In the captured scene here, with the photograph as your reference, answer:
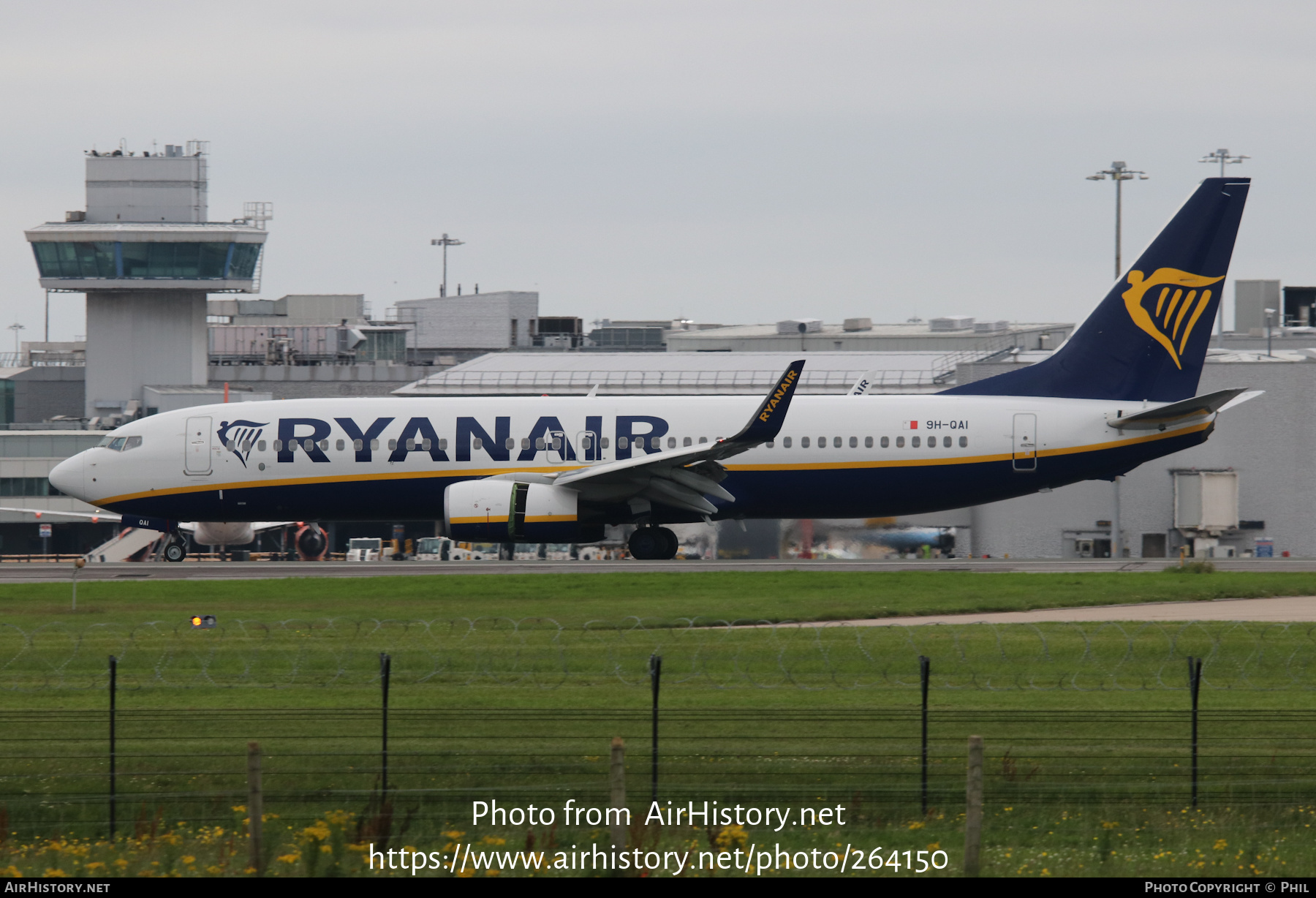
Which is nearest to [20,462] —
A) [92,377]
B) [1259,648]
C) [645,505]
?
[92,377]

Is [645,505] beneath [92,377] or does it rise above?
beneath

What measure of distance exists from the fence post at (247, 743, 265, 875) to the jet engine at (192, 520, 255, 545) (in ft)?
110

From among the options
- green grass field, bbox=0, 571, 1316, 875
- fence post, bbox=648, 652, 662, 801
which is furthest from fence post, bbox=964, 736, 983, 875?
fence post, bbox=648, 652, 662, 801

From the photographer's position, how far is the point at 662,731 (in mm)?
15805

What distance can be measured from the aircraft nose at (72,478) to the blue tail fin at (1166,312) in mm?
24581

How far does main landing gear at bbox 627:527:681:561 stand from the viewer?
35969mm

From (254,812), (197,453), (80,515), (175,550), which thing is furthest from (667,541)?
(254,812)

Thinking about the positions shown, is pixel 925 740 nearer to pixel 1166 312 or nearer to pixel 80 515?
pixel 1166 312

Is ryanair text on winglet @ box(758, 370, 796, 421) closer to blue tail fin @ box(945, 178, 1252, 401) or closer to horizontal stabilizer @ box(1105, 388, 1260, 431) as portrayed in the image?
blue tail fin @ box(945, 178, 1252, 401)

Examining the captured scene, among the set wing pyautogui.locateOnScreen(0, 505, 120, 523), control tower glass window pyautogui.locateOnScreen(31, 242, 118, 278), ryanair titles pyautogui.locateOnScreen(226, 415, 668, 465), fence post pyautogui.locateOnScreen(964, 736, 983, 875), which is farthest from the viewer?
control tower glass window pyautogui.locateOnScreen(31, 242, 118, 278)

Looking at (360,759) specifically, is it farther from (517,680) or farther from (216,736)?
(517,680)

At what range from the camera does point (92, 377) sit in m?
73.1

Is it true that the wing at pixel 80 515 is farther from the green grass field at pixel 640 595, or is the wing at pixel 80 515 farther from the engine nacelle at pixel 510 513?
the engine nacelle at pixel 510 513

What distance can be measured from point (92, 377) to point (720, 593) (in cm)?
5435
